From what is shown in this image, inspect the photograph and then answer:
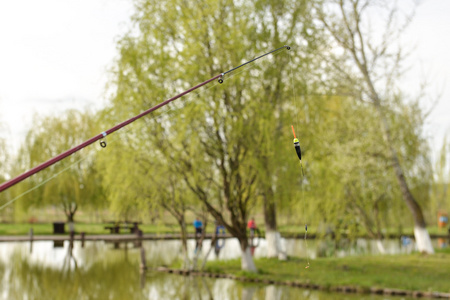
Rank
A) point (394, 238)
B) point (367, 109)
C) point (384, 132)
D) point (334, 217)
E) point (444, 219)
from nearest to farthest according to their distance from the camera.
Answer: point (384, 132)
point (334, 217)
point (367, 109)
point (444, 219)
point (394, 238)

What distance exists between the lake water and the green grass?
890 mm

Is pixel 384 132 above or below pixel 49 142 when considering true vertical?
below

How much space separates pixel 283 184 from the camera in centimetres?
1395

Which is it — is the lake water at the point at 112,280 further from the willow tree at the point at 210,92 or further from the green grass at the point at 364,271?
the willow tree at the point at 210,92

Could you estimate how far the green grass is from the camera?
40.3 feet

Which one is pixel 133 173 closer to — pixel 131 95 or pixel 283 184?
pixel 131 95

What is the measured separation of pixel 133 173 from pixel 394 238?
18506 millimetres

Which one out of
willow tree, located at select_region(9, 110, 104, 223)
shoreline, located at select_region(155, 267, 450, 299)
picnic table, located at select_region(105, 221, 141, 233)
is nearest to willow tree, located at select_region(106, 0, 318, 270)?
shoreline, located at select_region(155, 267, 450, 299)

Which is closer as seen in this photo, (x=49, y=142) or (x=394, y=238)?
(x=394, y=238)

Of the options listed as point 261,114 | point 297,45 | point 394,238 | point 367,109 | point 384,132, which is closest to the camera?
point 261,114

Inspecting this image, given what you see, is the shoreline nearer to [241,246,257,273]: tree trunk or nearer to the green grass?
the green grass

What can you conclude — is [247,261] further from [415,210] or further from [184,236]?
[415,210]

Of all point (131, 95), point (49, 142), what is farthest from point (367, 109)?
point (49, 142)

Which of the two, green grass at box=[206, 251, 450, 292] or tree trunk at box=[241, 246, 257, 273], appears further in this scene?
tree trunk at box=[241, 246, 257, 273]
